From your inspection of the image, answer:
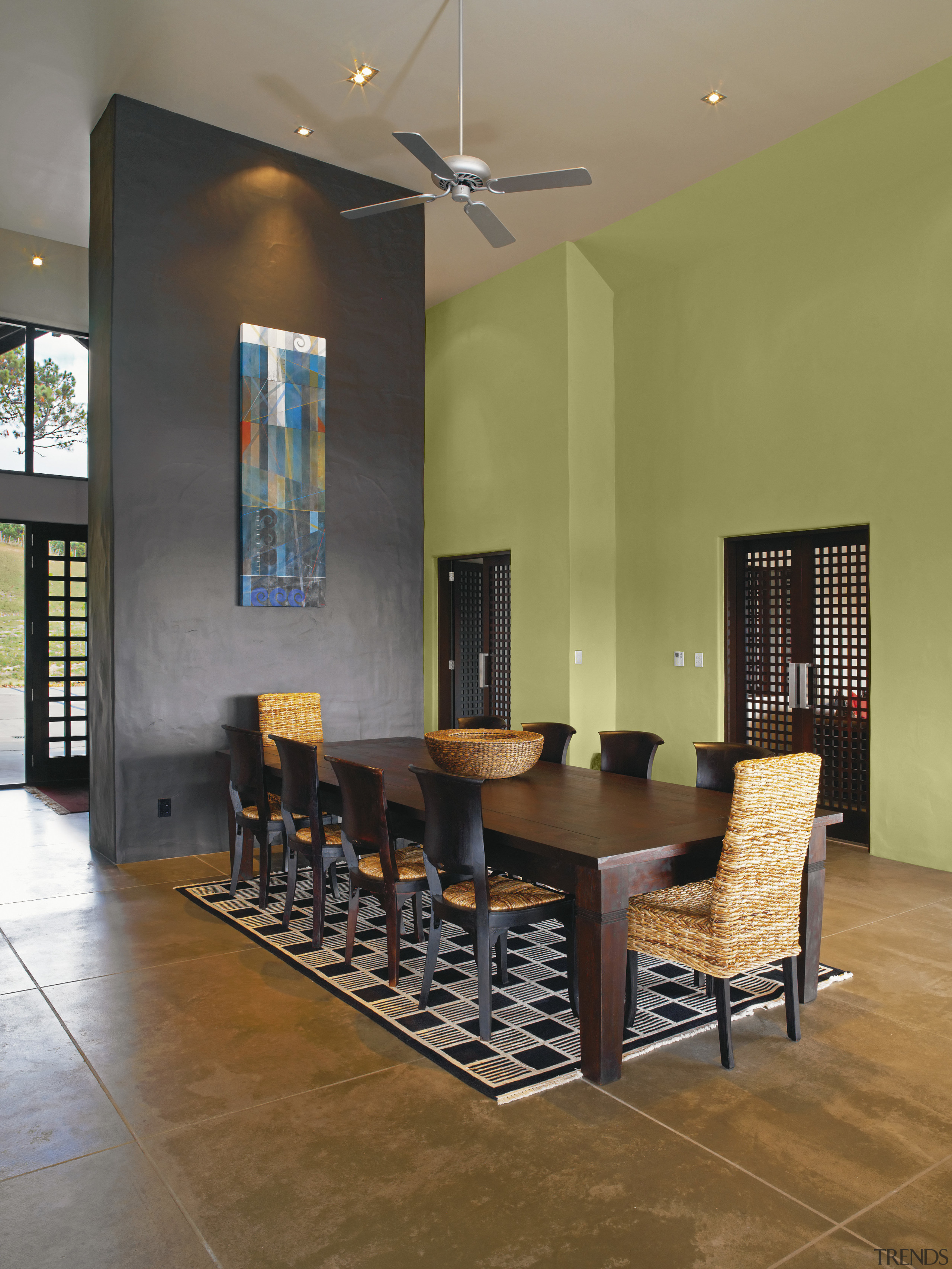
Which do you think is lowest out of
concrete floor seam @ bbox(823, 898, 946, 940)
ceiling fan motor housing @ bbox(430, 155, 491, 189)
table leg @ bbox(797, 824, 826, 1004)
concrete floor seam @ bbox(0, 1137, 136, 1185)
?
concrete floor seam @ bbox(823, 898, 946, 940)

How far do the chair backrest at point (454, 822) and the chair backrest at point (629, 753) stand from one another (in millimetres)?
1335

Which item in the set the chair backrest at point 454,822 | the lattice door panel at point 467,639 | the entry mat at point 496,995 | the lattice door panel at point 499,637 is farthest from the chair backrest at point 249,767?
the lattice door panel at point 467,639

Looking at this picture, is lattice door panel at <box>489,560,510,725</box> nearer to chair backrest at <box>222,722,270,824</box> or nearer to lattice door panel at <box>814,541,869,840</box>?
lattice door panel at <box>814,541,869,840</box>

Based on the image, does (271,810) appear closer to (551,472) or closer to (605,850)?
(605,850)

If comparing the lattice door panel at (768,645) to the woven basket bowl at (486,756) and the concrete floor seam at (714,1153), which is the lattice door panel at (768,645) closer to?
the woven basket bowl at (486,756)

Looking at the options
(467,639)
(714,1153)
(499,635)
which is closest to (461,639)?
(467,639)

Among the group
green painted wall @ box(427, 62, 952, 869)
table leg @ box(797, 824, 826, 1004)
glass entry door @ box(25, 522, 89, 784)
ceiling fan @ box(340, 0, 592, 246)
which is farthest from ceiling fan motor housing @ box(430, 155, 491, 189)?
glass entry door @ box(25, 522, 89, 784)

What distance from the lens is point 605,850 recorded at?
2568mm

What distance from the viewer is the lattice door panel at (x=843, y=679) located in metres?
5.58

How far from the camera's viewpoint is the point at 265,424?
548cm

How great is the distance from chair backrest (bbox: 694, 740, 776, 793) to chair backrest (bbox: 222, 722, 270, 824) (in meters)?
1.95

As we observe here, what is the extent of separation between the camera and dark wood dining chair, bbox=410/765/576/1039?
2814 millimetres

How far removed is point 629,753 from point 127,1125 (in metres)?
2.52

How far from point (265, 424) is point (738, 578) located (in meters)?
3.41
